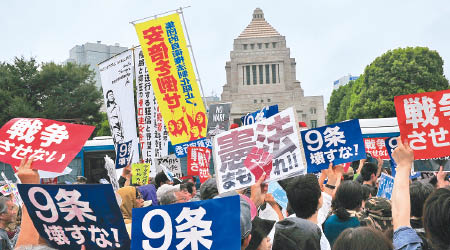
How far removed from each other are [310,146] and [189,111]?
3.86m

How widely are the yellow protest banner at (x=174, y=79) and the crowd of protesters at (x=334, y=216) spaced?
3828 mm

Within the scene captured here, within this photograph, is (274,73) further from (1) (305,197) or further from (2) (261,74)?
(1) (305,197)

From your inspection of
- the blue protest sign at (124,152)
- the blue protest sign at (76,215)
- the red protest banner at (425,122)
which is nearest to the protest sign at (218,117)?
the blue protest sign at (124,152)

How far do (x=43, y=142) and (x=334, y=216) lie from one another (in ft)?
7.16

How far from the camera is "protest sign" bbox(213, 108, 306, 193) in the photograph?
3.33 meters

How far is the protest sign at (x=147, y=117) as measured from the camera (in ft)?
30.9

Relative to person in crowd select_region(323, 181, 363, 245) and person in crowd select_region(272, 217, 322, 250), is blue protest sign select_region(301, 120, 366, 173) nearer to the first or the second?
→ person in crowd select_region(323, 181, 363, 245)

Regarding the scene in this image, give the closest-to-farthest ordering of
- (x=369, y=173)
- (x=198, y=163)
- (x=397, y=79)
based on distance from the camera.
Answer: (x=369, y=173) < (x=198, y=163) < (x=397, y=79)

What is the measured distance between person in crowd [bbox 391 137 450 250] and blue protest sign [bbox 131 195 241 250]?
72 centimetres

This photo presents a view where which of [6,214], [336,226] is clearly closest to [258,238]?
[336,226]

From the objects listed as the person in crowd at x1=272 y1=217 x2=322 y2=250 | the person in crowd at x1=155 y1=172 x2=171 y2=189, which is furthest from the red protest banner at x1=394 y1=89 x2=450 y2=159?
the person in crowd at x1=155 y1=172 x2=171 y2=189

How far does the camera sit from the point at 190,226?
94.7 inches

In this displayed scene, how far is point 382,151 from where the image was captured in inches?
388

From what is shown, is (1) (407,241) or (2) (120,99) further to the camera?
(2) (120,99)
